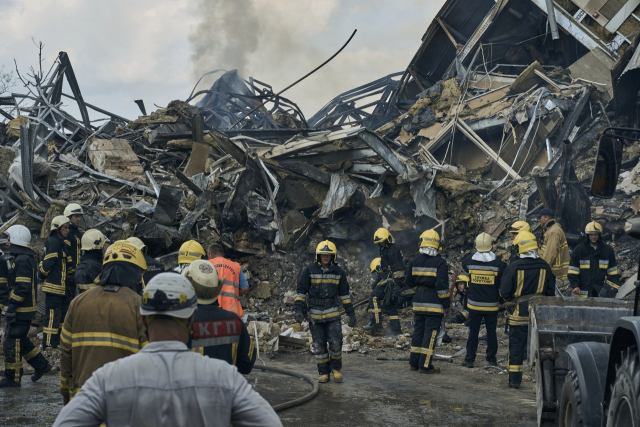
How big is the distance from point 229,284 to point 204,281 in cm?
305

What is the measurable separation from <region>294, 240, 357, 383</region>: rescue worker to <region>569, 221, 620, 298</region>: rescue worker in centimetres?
376

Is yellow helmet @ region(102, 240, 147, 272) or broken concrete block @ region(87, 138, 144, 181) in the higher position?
broken concrete block @ region(87, 138, 144, 181)

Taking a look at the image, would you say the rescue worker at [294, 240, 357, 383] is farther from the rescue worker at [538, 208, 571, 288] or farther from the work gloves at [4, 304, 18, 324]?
the rescue worker at [538, 208, 571, 288]

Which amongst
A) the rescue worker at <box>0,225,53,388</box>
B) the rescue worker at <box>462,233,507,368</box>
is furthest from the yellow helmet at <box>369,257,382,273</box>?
the rescue worker at <box>0,225,53,388</box>

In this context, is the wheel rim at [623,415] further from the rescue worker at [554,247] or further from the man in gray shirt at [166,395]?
the rescue worker at [554,247]

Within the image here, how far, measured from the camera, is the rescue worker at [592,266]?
8242mm

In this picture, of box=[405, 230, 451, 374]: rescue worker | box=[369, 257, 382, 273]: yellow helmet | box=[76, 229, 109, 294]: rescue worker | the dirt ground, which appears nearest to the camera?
the dirt ground

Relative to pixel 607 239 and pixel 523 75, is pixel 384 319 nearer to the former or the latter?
pixel 607 239

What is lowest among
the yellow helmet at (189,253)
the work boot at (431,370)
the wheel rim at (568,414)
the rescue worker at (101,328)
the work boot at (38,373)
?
the work boot at (431,370)

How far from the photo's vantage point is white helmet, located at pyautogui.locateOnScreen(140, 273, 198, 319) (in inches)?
73.8

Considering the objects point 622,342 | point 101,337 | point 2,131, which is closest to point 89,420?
point 101,337

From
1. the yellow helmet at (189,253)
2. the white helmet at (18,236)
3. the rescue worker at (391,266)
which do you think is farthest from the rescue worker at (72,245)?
the rescue worker at (391,266)

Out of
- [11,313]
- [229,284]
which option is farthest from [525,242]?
[11,313]

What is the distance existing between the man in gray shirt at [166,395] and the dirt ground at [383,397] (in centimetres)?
346
